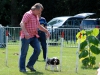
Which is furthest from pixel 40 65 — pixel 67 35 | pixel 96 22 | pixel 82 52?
pixel 96 22

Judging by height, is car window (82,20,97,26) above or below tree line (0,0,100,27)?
below

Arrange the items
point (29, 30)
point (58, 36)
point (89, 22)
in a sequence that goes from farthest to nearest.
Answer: point (89, 22) → point (58, 36) → point (29, 30)

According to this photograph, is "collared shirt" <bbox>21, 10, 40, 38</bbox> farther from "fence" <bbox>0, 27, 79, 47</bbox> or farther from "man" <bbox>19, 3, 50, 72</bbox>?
"fence" <bbox>0, 27, 79, 47</bbox>

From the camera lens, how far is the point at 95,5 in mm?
43500

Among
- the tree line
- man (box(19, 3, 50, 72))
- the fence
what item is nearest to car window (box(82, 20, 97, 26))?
the fence

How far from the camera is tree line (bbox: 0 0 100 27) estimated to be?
140ft

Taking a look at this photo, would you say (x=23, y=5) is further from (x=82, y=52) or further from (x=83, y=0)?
(x=82, y=52)

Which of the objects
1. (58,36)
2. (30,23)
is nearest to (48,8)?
(58,36)

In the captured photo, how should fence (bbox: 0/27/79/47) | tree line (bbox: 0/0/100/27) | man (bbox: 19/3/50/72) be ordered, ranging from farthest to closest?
tree line (bbox: 0/0/100/27) < fence (bbox: 0/27/79/47) < man (bbox: 19/3/50/72)

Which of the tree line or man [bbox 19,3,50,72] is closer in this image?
man [bbox 19,3,50,72]

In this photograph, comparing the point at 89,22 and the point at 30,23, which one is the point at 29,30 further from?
the point at 89,22

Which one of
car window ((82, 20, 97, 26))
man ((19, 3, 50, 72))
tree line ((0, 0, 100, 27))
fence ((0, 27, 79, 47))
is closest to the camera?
man ((19, 3, 50, 72))

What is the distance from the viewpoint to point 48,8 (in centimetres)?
4469

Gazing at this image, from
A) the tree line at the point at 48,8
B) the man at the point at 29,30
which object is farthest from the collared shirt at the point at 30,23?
the tree line at the point at 48,8
